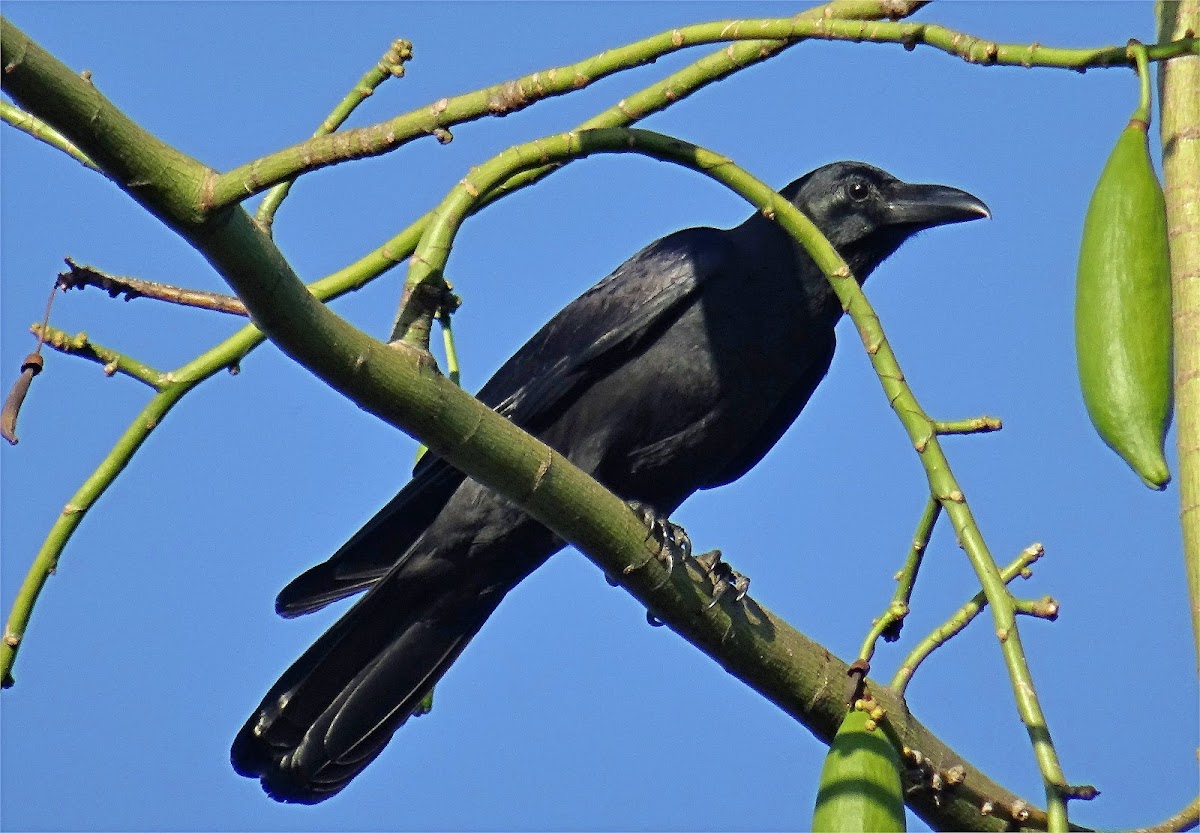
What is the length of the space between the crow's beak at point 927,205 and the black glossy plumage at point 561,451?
91mm

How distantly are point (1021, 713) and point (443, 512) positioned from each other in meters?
3.58

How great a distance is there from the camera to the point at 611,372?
5.34m

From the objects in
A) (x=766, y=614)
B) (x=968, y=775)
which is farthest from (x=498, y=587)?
(x=968, y=775)

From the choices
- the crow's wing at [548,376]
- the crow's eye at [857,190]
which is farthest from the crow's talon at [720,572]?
the crow's eye at [857,190]

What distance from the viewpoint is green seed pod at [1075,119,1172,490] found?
6.14ft

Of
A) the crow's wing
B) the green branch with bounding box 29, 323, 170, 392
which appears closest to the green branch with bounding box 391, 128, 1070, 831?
the green branch with bounding box 29, 323, 170, 392

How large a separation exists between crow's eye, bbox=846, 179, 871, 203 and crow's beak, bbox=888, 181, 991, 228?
9cm

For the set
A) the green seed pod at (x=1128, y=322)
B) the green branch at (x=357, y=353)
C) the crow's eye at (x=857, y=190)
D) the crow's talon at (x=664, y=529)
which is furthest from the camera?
the crow's eye at (x=857, y=190)

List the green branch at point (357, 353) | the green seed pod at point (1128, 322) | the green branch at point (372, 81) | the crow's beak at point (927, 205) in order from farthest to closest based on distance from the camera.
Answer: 1. the crow's beak at point (927, 205)
2. the green branch at point (372, 81)
3. the green branch at point (357, 353)
4. the green seed pod at point (1128, 322)

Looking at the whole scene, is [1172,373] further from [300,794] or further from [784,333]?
[300,794]

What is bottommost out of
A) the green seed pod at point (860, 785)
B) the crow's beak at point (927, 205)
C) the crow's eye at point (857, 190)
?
the green seed pod at point (860, 785)

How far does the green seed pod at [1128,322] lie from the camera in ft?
6.14

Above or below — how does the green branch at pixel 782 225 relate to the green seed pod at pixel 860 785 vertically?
above

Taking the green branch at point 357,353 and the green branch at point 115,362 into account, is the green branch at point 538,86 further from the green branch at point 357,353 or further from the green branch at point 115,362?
the green branch at point 115,362
